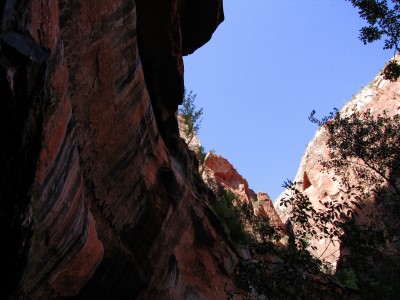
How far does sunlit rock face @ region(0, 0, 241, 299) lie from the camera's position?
177 inches

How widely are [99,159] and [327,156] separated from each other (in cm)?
3947

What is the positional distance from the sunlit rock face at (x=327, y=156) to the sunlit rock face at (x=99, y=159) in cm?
2302

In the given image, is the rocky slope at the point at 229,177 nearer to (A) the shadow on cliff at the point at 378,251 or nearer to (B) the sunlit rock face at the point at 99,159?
(A) the shadow on cliff at the point at 378,251

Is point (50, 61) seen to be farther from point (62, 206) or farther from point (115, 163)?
point (115, 163)

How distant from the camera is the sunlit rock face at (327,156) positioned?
37.4 m

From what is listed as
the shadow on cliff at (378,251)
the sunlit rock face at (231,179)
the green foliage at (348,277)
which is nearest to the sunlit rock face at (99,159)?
the shadow on cliff at (378,251)

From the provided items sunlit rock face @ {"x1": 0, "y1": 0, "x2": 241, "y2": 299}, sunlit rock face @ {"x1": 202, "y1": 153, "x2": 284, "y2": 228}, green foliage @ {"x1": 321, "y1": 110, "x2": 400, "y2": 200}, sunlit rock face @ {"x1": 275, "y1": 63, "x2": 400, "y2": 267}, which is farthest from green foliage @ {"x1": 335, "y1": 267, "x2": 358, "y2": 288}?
sunlit rock face @ {"x1": 0, "y1": 0, "x2": 241, "y2": 299}

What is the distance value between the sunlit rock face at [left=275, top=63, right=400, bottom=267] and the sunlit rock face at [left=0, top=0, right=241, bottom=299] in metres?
23.0

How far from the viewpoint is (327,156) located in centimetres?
4441

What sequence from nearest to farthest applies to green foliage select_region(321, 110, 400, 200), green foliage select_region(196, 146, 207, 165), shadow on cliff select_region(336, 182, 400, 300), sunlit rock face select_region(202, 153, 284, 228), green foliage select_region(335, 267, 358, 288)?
1. shadow on cliff select_region(336, 182, 400, 300)
2. green foliage select_region(321, 110, 400, 200)
3. green foliage select_region(335, 267, 358, 288)
4. green foliage select_region(196, 146, 207, 165)
5. sunlit rock face select_region(202, 153, 284, 228)

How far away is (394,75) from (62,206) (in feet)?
38.5

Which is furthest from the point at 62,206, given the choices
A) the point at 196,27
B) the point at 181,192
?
the point at 196,27

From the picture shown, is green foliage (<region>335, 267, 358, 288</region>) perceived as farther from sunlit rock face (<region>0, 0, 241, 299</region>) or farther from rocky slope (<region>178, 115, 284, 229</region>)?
sunlit rock face (<region>0, 0, 241, 299</region>)

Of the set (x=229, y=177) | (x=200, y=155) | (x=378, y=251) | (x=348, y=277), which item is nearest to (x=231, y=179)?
(x=229, y=177)
